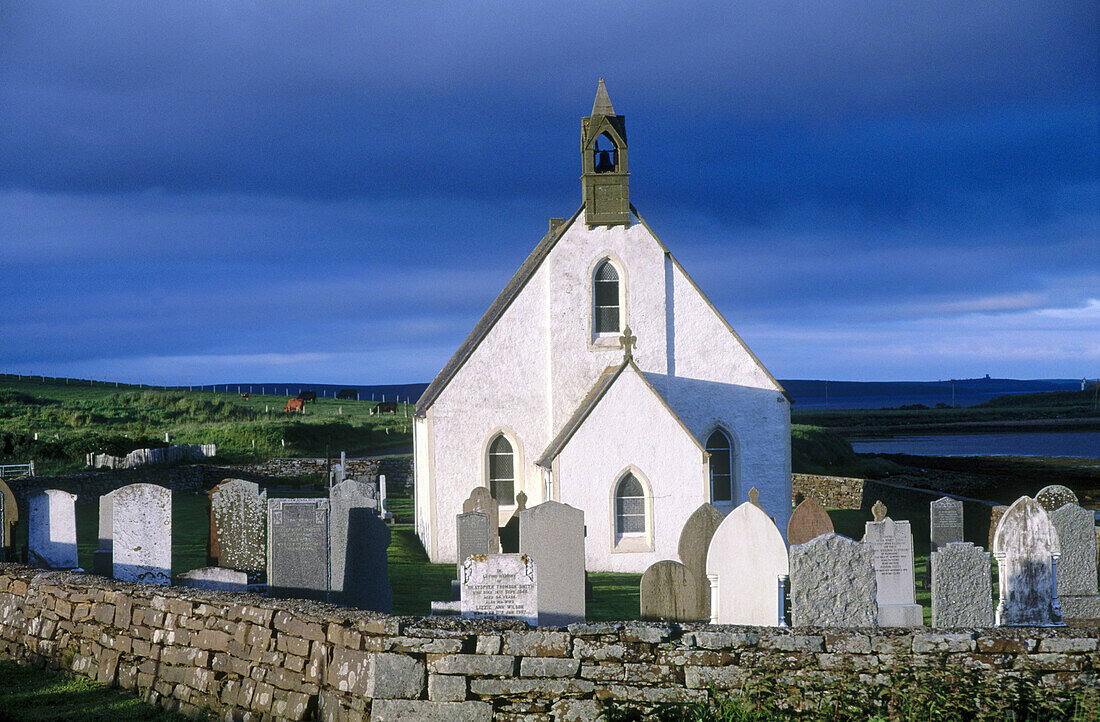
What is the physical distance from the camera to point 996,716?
6.87 metres

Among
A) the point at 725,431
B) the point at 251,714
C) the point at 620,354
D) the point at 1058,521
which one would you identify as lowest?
the point at 251,714

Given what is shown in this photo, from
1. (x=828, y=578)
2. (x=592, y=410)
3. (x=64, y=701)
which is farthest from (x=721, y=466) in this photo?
(x=64, y=701)

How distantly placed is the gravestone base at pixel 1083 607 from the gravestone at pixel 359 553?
9036 millimetres

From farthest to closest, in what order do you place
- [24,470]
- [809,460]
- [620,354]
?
1. [809,460]
2. [24,470]
3. [620,354]

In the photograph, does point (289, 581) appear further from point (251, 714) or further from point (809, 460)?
point (809, 460)

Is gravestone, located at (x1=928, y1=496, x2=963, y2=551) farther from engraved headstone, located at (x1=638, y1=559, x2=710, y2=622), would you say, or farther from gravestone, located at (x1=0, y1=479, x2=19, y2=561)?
gravestone, located at (x1=0, y1=479, x2=19, y2=561)

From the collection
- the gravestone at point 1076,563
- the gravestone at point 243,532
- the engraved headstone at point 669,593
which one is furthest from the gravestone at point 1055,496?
the gravestone at point 243,532

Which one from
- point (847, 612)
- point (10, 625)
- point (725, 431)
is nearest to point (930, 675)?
point (847, 612)

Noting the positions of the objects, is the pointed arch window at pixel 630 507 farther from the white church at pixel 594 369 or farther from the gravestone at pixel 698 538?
the gravestone at pixel 698 538

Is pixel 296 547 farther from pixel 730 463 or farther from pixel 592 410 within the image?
pixel 730 463

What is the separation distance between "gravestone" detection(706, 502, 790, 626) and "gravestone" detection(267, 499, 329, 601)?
452cm

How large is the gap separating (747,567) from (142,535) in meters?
7.19

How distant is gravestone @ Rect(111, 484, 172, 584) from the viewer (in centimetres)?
1080

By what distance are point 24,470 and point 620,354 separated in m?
21.8
